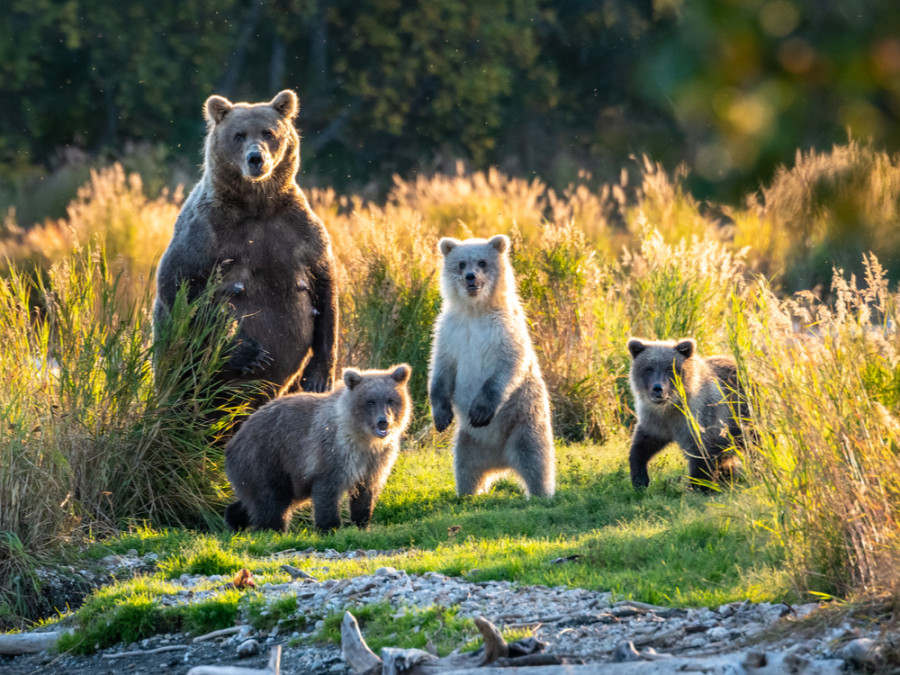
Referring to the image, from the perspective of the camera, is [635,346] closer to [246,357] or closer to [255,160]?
[246,357]

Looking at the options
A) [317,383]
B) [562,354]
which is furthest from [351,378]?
[562,354]

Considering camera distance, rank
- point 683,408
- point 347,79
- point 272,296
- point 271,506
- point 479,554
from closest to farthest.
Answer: point 479,554 < point 271,506 < point 683,408 < point 272,296 < point 347,79

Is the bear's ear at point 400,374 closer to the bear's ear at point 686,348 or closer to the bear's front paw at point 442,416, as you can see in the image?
the bear's front paw at point 442,416

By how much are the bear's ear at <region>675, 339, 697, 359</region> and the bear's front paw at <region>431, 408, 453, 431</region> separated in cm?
168

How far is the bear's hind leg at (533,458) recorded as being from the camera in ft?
25.4

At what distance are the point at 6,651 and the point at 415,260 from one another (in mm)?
6024

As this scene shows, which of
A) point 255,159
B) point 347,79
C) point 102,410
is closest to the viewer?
point 102,410

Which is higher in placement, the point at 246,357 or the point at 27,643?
the point at 246,357

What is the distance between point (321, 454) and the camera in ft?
22.8

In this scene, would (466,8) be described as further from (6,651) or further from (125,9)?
(6,651)

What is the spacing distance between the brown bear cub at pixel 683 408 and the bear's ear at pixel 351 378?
77.9 inches

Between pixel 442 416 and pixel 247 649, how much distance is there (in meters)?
3.45

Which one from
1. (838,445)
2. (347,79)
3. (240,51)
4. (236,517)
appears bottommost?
(236,517)

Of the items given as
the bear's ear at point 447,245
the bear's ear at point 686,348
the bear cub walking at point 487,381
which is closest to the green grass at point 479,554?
the bear cub walking at point 487,381
